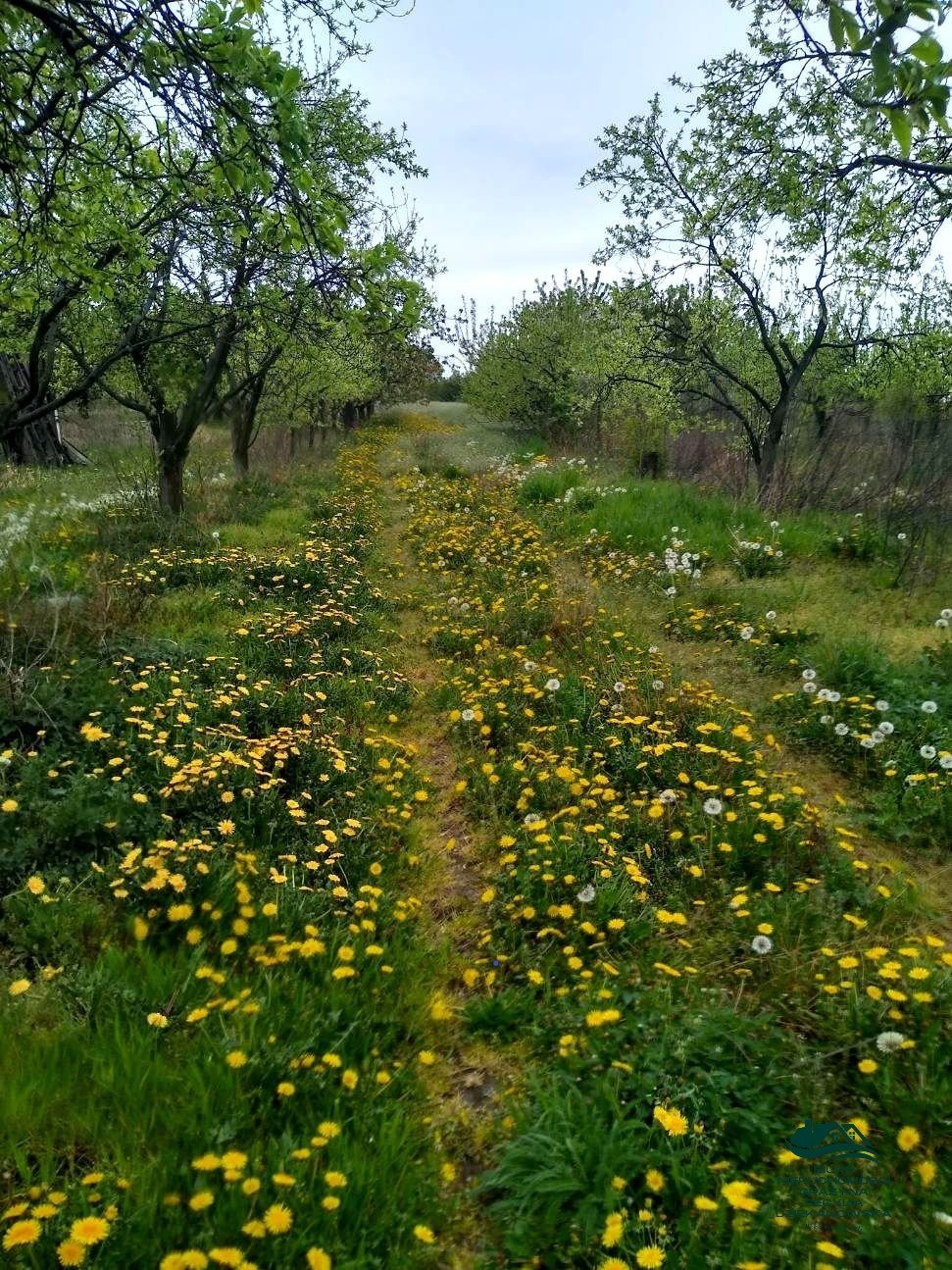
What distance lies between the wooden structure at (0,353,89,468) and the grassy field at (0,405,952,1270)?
45.8 feet

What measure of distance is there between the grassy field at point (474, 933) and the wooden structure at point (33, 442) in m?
13.9

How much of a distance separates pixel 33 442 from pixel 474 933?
21.6 meters

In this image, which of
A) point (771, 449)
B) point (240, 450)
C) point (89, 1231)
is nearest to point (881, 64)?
point (89, 1231)

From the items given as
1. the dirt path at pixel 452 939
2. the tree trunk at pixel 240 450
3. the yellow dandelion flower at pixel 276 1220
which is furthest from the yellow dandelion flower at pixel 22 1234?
the tree trunk at pixel 240 450

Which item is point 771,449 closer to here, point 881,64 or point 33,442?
point 881,64

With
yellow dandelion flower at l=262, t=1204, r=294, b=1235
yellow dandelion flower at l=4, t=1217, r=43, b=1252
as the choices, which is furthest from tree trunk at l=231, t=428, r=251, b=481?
yellow dandelion flower at l=262, t=1204, r=294, b=1235

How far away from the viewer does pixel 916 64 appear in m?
1.68

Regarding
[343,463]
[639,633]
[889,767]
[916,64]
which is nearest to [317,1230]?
[916,64]

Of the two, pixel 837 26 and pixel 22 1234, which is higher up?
pixel 837 26

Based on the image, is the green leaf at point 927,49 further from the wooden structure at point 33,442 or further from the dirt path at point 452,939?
the wooden structure at point 33,442

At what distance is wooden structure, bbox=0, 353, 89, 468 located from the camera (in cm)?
1792

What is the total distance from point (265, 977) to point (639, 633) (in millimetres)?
5138

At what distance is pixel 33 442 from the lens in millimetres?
19438

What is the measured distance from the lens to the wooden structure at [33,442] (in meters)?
17.9
